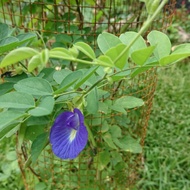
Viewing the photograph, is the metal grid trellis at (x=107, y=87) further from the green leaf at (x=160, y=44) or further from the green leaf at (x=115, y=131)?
the green leaf at (x=160, y=44)

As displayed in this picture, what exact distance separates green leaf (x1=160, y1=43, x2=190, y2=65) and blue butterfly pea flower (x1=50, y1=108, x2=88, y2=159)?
155 millimetres

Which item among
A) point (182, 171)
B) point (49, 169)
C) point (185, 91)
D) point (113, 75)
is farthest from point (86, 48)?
point (185, 91)

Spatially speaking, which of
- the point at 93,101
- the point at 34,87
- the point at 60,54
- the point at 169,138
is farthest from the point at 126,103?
the point at 169,138

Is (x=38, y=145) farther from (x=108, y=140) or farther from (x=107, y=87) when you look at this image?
(x=107, y=87)

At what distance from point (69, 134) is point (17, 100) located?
10 cm

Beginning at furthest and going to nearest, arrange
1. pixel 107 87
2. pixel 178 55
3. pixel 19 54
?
pixel 107 87 < pixel 178 55 < pixel 19 54

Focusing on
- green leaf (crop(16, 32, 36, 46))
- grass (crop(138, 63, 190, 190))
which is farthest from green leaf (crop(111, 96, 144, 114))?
grass (crop(138, 63, 190, 190))

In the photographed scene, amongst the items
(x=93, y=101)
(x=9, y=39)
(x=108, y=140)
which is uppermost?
(x=9, y=39)

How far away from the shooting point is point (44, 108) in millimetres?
565

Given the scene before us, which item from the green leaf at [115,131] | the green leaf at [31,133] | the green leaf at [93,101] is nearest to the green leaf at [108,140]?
the green leaf at [115,131]

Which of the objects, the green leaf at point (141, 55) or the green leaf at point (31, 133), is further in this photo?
the green leaf at point (31, 133)

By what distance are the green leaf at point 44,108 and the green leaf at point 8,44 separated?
0.34 feet

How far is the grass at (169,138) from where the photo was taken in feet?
5.31

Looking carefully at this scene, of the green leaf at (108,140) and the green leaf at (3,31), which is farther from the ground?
the green leaf at (3,31)
